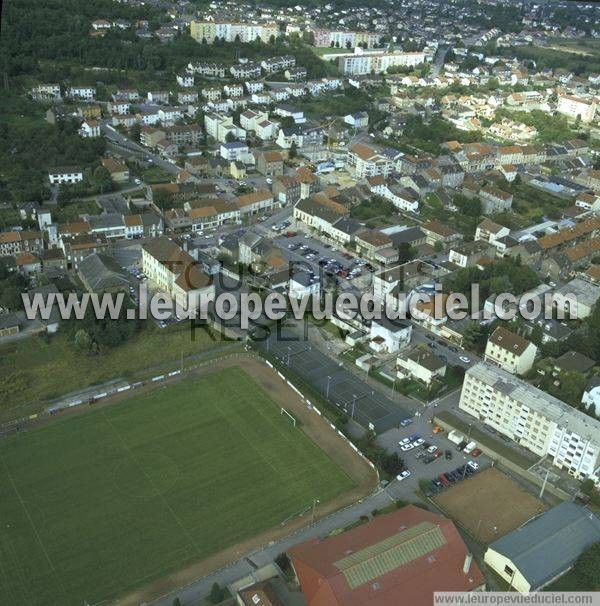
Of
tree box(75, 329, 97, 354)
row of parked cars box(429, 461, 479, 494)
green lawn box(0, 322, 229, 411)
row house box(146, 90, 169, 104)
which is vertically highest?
row house box(146, 90, 169, 104)

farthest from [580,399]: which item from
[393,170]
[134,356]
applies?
[393,170]

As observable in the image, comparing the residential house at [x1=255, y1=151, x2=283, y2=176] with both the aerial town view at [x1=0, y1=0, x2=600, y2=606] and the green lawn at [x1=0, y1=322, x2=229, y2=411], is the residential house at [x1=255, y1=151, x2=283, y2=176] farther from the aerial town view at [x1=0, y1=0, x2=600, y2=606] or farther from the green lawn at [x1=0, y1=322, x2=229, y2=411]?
the green lawn at [x1=0, y1=322, x2=229, y2=411]

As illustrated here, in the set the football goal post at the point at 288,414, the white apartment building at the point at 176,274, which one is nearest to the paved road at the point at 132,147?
the white apartment building at the point at 176,274

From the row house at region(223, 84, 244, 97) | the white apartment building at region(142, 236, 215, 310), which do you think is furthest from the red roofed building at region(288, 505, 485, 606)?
the row house at region(223, 84, 244, 97)

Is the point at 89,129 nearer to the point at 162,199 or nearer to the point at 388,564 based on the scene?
the point at 162,199

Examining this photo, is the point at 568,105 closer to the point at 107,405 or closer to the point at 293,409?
the point at 293,409

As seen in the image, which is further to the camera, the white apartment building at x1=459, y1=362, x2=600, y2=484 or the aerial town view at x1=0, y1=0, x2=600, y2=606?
the white apartment building at x1=459, y1=362, x2=600, y2=484
